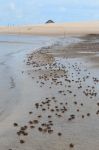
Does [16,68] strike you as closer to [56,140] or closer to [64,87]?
[64,87]

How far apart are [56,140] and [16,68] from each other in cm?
1416

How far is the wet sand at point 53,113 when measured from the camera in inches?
423

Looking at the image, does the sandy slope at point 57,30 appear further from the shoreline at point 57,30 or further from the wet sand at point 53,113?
the wet sand at point 53,113

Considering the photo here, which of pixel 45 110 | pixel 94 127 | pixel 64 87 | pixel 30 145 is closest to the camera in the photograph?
pixel 30 145

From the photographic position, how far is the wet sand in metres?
10.8

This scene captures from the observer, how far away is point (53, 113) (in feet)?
44.5

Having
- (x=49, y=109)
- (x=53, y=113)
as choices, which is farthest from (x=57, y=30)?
(x=53, y=113)

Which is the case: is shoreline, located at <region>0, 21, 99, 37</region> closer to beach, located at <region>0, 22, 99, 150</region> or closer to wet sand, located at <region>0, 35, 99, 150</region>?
beach, located at <region>0, 22, 99, 150</region>

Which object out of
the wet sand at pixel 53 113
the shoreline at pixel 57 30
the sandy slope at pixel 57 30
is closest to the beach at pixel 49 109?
the wet sand at pixel 53 113

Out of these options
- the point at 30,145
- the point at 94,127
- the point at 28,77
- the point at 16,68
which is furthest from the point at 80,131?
the point at 16,68

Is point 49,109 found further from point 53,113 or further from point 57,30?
point 57,30

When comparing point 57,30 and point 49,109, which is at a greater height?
point 57,30

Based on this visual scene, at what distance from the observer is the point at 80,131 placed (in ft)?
38.6

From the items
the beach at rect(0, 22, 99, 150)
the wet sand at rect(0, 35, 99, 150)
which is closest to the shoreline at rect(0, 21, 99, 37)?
the beach at rect(0, 22, 99, 150)
